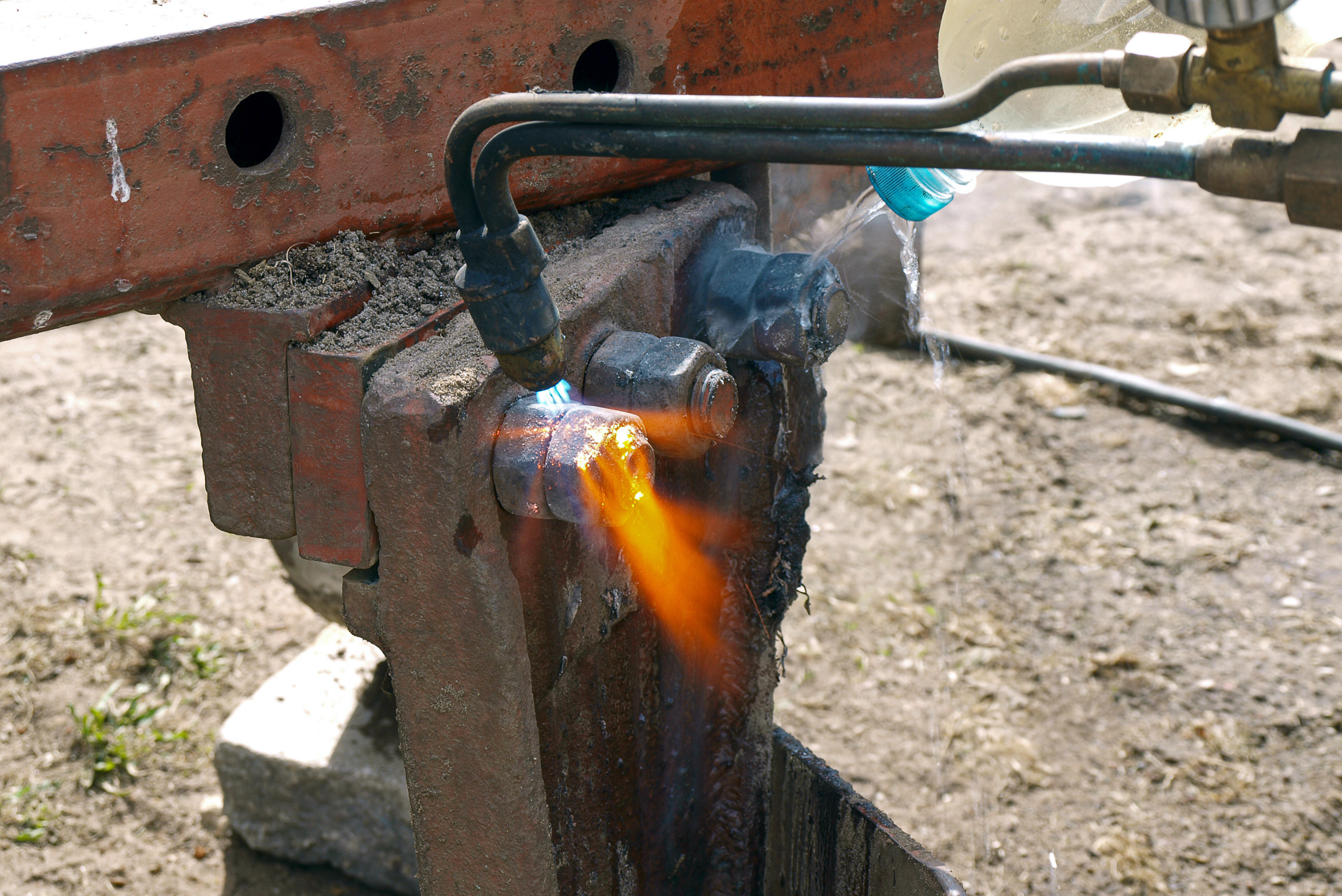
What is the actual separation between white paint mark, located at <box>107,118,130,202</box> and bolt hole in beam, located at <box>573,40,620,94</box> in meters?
0.66

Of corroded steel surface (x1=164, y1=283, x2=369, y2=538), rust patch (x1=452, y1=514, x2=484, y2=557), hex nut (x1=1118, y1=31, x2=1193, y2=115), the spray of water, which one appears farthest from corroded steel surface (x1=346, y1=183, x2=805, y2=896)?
hex nut (x1=1118, y1=31, x2=1193, y2=115)

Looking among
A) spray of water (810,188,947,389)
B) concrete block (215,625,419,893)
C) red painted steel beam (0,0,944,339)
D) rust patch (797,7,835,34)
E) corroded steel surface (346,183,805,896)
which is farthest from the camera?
concrete block (215,625,419,893)

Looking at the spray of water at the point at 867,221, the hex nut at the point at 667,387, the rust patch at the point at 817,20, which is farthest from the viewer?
the spray of water at the point at 867,221

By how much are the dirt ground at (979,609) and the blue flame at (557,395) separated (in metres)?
1.66

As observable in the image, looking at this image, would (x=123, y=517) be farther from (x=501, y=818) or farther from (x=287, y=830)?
(x=501, y=818)

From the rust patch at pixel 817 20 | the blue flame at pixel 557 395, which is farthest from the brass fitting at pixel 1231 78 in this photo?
the rust patch at pixel 817 20

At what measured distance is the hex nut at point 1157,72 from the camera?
36.4 inches

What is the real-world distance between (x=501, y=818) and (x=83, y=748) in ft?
6.50

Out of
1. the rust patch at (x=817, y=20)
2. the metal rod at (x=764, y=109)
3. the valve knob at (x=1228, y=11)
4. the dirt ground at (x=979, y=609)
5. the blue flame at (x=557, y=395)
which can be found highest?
the rust patch at (x=817, y=20)

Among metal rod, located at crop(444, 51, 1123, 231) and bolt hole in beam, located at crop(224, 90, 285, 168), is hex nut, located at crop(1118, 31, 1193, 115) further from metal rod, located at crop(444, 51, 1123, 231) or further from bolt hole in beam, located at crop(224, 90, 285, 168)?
bolt hole in beam, located at crop(224, 90, 285, 168)

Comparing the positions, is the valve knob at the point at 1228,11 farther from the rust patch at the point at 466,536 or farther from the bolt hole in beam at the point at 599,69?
the bolt hole in beam at the point at 599,69

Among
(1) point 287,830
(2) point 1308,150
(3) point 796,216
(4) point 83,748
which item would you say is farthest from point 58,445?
(2) point 1308,150

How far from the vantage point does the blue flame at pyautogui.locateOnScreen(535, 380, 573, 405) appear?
4.84ft

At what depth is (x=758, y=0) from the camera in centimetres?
191
